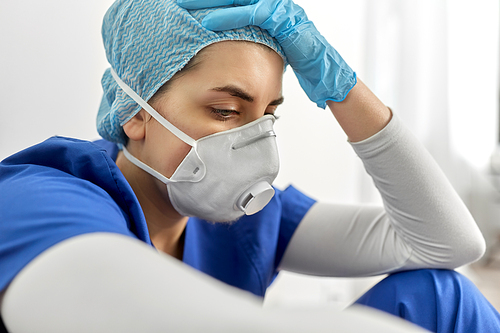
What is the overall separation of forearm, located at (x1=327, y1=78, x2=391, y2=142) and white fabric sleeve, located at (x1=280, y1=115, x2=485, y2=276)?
0.02 meters

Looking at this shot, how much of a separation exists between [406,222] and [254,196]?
418mm

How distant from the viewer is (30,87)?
107cm

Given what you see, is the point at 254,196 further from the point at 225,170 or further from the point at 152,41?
the point at 152,41

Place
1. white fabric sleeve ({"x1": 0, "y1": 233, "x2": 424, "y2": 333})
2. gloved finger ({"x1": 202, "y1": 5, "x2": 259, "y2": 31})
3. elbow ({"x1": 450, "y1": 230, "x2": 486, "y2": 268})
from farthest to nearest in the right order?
elbow ({"x1": 450, "y1": 230, "x2": 486, "y2": 268}), gloved finger ({"x1": 202, "y1": 5, "x2": 259, "y2": 31}), white fabric sleeve ({"x1": 0, "y1": 233, "x2": 424, "y2": 333})

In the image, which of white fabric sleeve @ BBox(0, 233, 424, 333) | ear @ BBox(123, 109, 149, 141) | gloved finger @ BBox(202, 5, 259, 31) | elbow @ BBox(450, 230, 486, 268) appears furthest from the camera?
elbow @ BBox(450, 230, 486, 268)

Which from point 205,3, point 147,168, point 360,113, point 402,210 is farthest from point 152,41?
point 402,210

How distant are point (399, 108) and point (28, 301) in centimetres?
236

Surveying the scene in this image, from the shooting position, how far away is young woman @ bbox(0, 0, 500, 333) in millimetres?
437

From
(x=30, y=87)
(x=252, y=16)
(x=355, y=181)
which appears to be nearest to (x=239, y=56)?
(x=252, y=16)

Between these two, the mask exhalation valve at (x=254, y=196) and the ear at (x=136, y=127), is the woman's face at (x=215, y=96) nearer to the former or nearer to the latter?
the ear at (x=136, y=127)

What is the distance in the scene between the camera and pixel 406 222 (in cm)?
104

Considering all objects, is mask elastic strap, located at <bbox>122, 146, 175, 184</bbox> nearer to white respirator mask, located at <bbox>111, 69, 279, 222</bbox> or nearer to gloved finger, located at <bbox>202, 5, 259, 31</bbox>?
white respirator mask, located at <bbox>111, 69, 279, 222</bbox>

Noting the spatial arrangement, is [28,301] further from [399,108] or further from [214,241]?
[399,108]

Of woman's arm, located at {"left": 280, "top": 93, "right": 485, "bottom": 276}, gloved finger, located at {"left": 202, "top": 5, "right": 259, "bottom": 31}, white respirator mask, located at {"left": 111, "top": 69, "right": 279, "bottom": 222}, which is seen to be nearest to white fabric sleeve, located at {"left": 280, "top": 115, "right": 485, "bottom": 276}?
woman's arm, located at {"left": 280, "top": 93, "right": 485, "bottom": 276}
